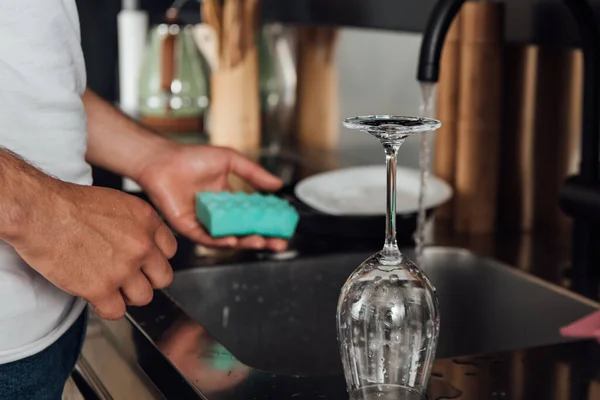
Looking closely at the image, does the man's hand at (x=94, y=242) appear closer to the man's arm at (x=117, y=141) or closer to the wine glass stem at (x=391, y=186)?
the wine glass stem at (x=391, y=186)

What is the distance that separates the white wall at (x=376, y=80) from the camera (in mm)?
2307

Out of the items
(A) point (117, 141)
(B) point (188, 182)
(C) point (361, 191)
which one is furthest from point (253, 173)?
(C) point (361, 191)

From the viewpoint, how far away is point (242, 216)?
1.53m

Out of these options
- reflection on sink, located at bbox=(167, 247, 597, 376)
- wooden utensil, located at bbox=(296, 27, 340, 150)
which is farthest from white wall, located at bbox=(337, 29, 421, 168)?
reflection on sink, located at bbox=(167, 247, 597, 376)

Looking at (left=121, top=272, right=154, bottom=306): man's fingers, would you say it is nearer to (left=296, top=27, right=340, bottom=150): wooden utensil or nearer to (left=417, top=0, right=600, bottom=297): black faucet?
(left=417, top=0, right=600, bottom=297): black faucet

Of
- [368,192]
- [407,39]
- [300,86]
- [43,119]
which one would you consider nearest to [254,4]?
[300,86]

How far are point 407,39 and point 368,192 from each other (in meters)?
0.49

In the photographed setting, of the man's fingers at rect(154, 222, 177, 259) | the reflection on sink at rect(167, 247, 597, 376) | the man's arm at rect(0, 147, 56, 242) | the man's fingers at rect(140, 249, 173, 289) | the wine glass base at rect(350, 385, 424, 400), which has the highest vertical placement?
the man's arm at rect(0, 147, 56, 242)

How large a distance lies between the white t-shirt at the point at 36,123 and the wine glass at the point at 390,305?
0.35m

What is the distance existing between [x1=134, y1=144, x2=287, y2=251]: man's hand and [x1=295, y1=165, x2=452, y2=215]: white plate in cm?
26

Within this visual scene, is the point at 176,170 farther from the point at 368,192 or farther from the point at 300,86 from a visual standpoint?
the point at 300,86

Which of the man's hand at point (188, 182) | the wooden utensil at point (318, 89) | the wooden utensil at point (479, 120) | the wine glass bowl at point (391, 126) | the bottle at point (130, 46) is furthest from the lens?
the bottle at point (130, 46)

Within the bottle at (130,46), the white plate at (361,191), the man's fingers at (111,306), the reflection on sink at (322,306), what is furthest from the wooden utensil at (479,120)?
the bottle at (130,46)

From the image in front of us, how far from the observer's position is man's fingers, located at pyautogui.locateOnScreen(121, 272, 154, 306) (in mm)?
1054
